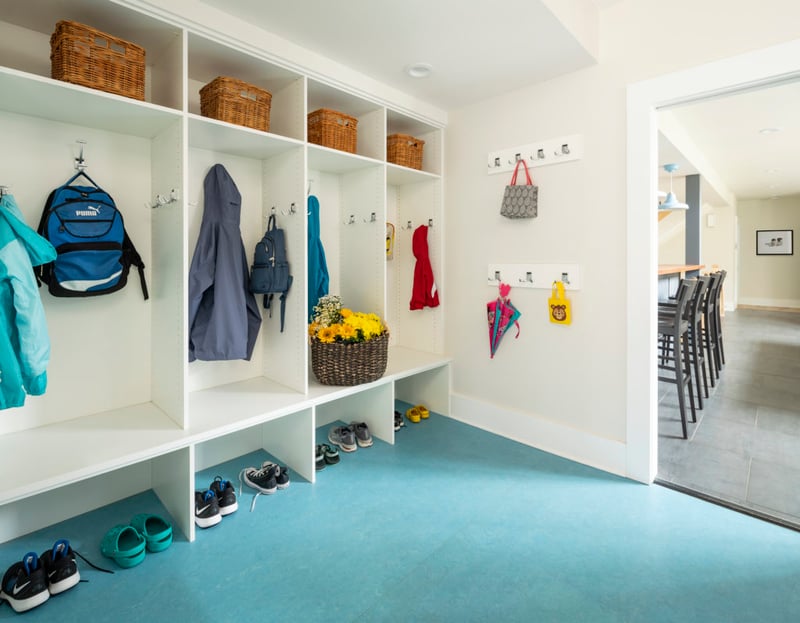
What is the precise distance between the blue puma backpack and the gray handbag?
2105 mm

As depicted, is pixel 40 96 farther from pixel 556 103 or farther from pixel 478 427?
→ pixel 478 427

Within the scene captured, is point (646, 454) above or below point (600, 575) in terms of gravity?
above

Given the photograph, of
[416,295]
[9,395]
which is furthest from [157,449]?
[416,295]

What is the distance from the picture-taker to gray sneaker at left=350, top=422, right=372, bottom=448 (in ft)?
9.18

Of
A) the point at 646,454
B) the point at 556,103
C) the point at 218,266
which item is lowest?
the point at 646,454

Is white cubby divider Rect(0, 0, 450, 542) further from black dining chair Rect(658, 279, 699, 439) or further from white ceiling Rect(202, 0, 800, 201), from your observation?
black dining chair Rect(658, 279, 699, 439)

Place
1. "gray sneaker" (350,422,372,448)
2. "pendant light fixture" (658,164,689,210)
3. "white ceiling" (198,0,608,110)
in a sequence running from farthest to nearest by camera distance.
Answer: "pendant light fixture" (658,164,689,210) → "gray sneaker" (350,422,372,448) → "white ceiling" (198,0,608,110)

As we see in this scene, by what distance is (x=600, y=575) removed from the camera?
168 centimetres

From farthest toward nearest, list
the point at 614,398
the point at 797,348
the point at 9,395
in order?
1. the point at 797,348
2. the point at 614,398
3. the point at 9,395

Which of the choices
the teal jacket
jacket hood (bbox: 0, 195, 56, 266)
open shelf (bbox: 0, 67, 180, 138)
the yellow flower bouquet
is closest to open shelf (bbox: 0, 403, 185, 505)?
the teal jacket

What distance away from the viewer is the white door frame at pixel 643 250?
217cm

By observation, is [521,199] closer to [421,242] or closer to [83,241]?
[421,242]

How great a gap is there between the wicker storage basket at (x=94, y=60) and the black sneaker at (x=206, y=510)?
1.77 meters

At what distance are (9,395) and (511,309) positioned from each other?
2503mm
